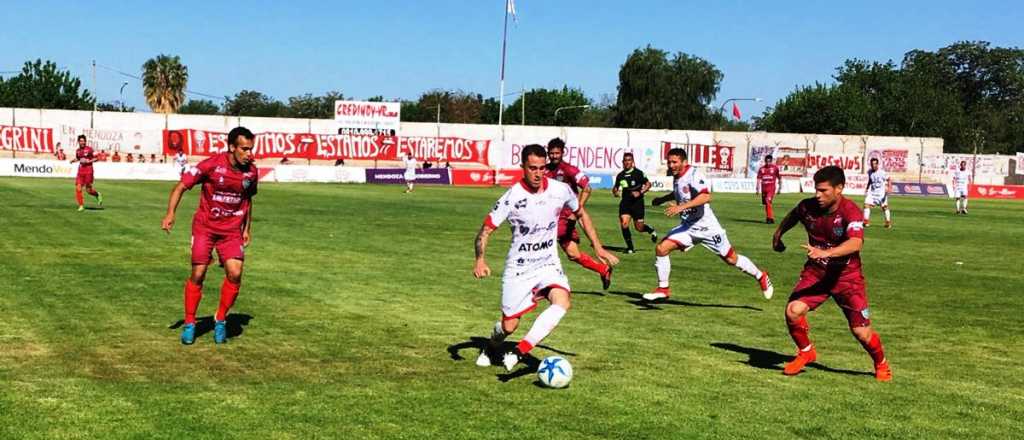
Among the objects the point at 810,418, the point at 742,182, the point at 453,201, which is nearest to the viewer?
the point at 810,418

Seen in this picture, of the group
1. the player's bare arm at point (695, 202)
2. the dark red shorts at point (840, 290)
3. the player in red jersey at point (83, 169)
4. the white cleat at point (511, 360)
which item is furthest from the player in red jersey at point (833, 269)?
the player in red jersey at point (83, 169)

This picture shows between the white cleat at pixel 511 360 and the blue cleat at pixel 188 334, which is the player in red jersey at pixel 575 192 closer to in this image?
the white cleat at pixel 511 360

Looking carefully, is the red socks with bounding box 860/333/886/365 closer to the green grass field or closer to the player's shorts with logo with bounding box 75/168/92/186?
the green grass field

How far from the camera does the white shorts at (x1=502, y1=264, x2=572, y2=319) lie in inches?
360

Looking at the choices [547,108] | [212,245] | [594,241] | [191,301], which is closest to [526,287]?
[594,241]

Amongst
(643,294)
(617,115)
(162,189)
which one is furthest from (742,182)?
(617,115)

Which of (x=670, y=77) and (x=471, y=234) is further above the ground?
(x=670, y=77)

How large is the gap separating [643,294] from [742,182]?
5083 centimetres

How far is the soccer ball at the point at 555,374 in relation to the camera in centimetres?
841

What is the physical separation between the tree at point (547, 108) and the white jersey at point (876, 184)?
122 m

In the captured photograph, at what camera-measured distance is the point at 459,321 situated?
12.1 meters

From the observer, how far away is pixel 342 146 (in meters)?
69.4

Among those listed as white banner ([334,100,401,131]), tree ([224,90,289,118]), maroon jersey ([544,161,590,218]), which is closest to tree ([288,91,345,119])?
tree ([224,90,289,118])

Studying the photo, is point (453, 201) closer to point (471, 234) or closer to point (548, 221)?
point (471, 234)
